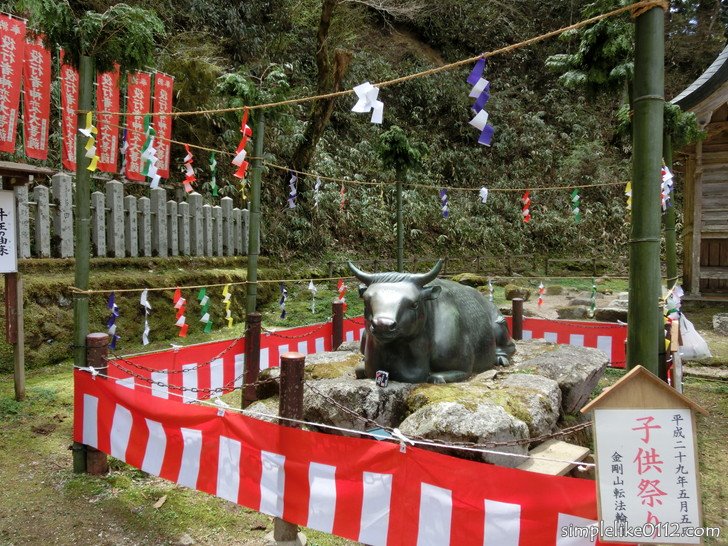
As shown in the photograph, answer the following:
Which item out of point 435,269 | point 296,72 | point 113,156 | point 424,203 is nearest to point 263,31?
point 296,72

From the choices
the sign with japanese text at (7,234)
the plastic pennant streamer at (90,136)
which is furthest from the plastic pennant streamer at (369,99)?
the sign with japanese text at (7,234)

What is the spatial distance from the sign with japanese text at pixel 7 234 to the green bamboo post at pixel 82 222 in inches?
59.9

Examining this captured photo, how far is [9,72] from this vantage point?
8.50 m

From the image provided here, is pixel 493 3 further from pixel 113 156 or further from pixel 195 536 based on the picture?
pixel 195 536

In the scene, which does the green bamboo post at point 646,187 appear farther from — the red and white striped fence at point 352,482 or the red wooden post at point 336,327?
the red wooden post at point 336,327

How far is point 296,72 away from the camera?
63.5ft

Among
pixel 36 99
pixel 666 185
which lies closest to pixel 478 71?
pixel 666 185

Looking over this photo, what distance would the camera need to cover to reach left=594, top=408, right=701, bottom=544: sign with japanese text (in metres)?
2.15

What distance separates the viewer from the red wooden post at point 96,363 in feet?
13.7

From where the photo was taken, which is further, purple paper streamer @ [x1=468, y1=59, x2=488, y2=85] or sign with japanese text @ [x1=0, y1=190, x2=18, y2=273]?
sign with japanese text @ [x1=0, y1=190, x2=18, y2=273]

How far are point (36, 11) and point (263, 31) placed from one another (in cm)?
1630

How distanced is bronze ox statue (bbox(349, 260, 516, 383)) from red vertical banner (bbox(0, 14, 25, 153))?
294 inches

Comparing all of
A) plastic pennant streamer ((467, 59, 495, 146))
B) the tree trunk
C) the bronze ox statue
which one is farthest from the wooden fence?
plastic pennant streamer ((467, 59, 495, 146))
